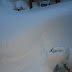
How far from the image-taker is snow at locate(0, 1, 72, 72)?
1.34 m

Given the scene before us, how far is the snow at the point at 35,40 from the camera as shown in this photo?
4.41 ft

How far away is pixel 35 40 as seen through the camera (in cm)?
176

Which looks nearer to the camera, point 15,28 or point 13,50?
point 13,50

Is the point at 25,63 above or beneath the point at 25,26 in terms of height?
beneath

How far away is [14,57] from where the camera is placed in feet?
5.18

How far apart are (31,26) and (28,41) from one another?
0.26 meters

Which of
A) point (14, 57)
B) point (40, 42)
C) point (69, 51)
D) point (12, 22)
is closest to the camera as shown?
point (69, 51)

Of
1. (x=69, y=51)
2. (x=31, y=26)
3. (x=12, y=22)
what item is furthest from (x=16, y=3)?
(x=69, y=51)

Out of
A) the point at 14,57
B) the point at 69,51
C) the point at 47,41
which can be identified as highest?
the point at 69,51

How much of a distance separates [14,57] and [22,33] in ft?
1.22

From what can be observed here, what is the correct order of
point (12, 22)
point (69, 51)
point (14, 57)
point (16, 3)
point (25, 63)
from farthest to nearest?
point (16, 3) < point (12, 22) < point (14, 57) < point (25, 63) < point (69, 51)

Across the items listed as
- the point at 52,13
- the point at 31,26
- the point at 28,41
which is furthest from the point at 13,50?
the point at 52,13

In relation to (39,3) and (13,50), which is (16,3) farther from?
(13,50)

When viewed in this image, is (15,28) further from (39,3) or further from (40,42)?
(39,3)
